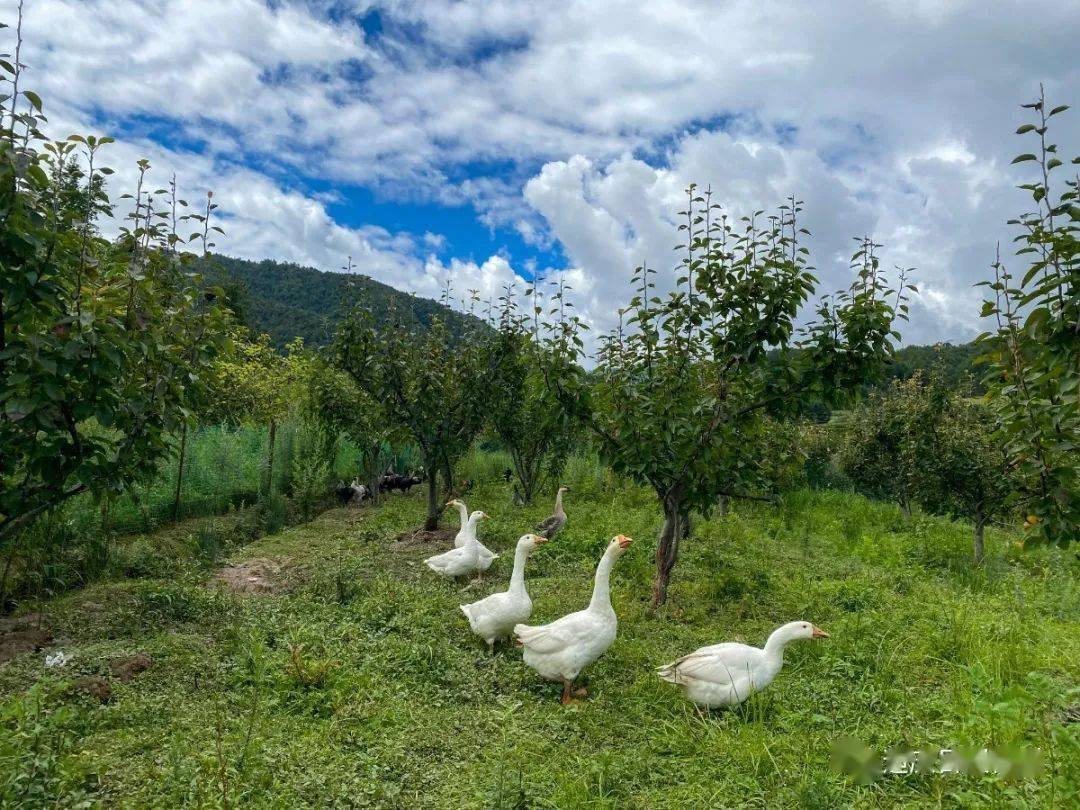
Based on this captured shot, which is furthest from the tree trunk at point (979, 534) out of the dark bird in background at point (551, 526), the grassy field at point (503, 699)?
the dark bird in background at point (551, 526)

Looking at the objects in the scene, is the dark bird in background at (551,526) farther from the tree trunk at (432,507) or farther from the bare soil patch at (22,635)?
the bare soil patch at (22,635)

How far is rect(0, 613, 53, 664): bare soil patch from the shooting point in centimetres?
588

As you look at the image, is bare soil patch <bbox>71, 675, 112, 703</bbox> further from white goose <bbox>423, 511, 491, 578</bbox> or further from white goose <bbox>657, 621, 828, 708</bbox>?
white goose <bbox>423, 511, 491, 578</bbox>

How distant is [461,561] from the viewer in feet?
28.9

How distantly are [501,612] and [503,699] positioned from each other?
104 cm

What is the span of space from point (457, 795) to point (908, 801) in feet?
8.01

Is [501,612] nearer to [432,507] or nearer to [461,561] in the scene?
[461,561]

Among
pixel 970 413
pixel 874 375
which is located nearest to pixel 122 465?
pixel 874 375

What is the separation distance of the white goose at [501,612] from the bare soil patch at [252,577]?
2950 mm

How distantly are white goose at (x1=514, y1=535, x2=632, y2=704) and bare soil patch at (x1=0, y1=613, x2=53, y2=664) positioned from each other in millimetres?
4234

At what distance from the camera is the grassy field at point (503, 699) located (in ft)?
12.5

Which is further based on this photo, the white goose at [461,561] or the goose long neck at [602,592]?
the white goose at [461,561]

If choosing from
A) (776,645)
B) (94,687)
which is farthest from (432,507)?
(776,645)

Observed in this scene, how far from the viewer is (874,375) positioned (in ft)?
23.4
